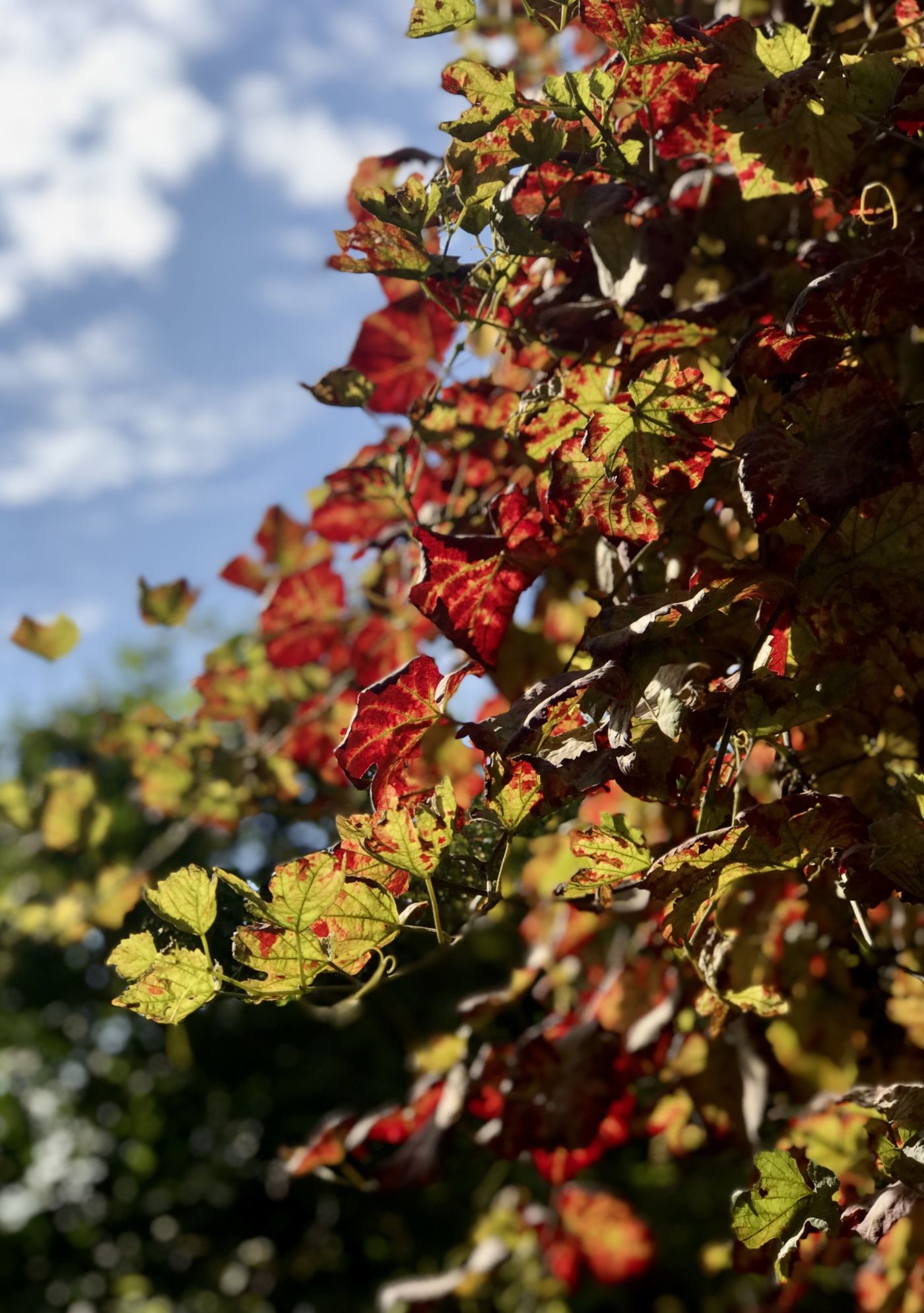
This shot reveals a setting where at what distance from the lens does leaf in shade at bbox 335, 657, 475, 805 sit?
0.81 m

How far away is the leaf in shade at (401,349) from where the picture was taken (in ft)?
4.18

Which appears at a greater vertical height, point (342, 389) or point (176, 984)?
point (342, 389)

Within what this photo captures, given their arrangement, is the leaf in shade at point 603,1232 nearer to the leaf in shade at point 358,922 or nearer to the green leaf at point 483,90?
the leaf in shade at point 358,922

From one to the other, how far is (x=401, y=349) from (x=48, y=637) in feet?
3.08

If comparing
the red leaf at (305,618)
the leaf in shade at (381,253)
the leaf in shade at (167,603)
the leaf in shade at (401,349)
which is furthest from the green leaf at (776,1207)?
the leaf in shade at (167,603)

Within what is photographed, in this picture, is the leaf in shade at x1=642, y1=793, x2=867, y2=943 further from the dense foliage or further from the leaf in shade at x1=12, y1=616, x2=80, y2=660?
the leaf in shade at x1=12, y1=616, x2=80, y2=660

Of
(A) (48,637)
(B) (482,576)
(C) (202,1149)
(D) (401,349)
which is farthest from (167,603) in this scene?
(C) (202,1149)

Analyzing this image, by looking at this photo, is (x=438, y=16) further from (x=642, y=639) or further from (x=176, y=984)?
(x=176, y=984)

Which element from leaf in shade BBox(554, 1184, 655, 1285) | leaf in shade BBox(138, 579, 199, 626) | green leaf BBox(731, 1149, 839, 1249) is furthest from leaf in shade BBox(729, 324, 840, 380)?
leaf in shade BBox(554, 1184, 655, 1285)

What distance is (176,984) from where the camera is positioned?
2.23ft

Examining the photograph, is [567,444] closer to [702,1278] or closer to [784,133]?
[784,133]

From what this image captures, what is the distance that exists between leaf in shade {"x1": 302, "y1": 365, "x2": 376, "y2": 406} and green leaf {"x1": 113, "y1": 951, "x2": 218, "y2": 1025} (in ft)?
1.95

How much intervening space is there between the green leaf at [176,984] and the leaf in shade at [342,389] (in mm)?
595

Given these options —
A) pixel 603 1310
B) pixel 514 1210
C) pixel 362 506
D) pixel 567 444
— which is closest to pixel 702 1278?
pixel 603 1310
